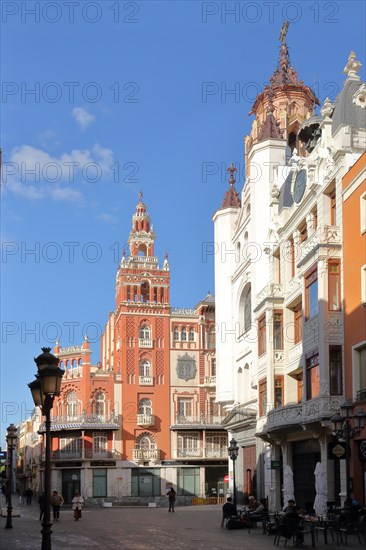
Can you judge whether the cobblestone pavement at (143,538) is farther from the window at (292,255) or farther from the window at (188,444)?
the window at (188,444)

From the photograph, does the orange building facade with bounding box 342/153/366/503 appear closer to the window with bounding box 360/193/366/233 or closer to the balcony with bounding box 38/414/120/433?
the window with bounding box 360/193/366/233

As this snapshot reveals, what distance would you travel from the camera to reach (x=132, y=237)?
78.4 meters

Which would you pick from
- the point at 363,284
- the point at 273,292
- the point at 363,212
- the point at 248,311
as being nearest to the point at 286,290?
the point at 273,292

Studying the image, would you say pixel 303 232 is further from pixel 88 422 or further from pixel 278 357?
pixel 88 422

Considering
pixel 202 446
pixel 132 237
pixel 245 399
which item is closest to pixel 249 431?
pixel 245 399

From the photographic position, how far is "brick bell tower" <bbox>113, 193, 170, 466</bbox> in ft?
238

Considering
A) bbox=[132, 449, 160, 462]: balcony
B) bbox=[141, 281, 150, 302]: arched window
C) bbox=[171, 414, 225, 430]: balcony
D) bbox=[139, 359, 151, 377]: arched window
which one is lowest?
bbox=[132, 449, 160, 462]: balcony

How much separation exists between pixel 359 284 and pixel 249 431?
21.3m

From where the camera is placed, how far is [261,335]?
45000 mm

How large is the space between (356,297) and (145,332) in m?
44.6

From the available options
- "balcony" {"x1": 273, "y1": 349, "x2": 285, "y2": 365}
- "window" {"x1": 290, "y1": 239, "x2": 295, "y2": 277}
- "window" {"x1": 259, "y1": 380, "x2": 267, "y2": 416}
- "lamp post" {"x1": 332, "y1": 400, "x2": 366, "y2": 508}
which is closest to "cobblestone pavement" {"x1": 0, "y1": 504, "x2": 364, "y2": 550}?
"lamp post" {"x1": 332, "y1": 400, "x2": 366, "y2": 508}

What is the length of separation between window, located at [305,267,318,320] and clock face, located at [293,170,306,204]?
18.2ft

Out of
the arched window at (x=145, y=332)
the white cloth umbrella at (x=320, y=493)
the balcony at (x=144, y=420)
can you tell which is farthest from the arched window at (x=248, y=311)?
the arched window at (x=145, y=332)

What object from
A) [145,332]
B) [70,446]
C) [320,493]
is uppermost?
[145,332]
